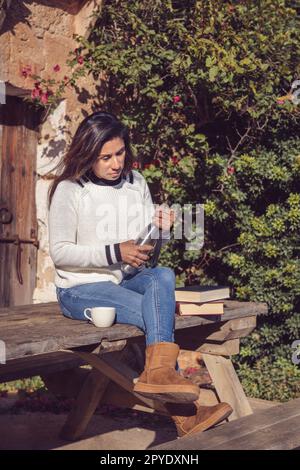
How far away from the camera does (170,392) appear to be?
301 cm

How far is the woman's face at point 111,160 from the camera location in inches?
145

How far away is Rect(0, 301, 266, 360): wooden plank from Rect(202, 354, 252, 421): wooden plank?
21cm

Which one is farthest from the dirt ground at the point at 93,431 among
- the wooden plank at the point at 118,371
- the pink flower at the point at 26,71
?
the pink flower at the point at 26,71

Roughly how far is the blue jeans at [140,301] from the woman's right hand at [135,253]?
0.11m

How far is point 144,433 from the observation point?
4656 mm

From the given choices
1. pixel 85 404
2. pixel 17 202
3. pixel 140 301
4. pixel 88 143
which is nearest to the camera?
pixel 140 301

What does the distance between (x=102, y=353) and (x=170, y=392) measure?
0.33 meters

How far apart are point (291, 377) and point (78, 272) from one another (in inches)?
100

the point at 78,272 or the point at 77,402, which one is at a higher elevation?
the point at 78,272

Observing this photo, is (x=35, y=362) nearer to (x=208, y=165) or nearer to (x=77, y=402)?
(x=77, y=402)

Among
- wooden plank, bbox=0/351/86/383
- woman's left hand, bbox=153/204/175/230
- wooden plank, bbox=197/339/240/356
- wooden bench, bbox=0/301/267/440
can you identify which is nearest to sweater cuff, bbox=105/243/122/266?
woman's left hand, bbox=153/204/175/230

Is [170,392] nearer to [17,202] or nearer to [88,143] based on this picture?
[88,143]

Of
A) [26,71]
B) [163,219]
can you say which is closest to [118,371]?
[163,219]
